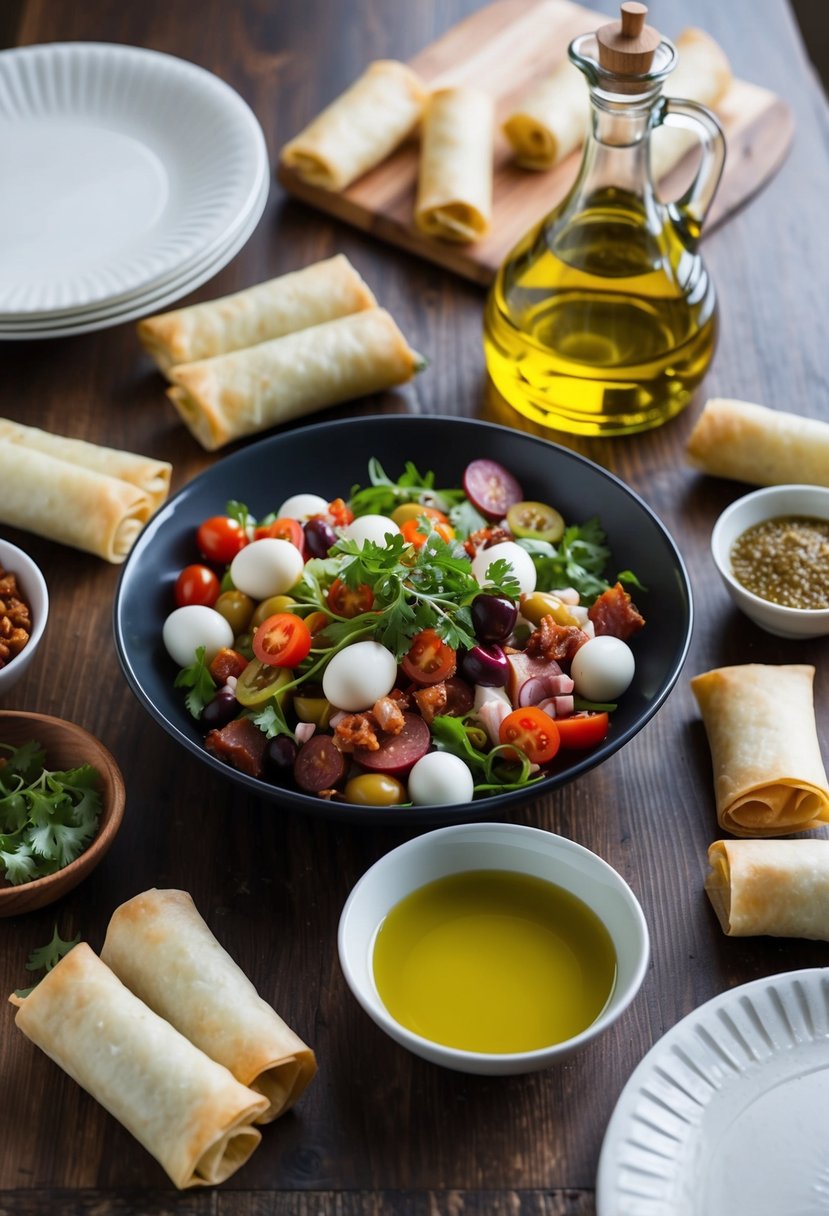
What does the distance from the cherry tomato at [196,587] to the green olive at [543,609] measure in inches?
17.7

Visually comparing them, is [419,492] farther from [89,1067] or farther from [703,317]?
[89,1067]

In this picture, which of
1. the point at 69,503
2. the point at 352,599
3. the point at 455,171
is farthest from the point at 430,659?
the point at 455,171

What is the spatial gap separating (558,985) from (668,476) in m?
1.04

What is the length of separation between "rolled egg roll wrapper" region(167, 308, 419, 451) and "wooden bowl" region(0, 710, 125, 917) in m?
0.70

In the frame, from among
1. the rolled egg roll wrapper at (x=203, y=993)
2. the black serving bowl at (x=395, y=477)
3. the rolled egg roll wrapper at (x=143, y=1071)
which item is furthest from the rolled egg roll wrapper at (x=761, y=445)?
the rolled egg roll wrapper at (x=143, y=1071)

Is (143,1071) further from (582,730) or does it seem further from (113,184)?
(113,184)

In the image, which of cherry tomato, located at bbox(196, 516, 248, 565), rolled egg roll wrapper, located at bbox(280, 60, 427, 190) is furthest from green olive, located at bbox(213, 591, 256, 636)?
rolled egg roll wrapper, located at bbox(280, 60, 427, 190)

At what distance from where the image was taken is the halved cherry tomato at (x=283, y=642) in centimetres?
159

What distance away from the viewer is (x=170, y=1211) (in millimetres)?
1264

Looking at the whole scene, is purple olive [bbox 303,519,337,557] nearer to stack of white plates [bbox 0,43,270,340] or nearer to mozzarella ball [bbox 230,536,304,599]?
mozzarella ball [bbox 230,536,304,599]

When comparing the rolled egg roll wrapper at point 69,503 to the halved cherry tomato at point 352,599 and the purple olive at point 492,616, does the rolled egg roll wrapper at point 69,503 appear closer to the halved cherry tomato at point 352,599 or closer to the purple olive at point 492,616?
the halved cherry tomato at point 352,599

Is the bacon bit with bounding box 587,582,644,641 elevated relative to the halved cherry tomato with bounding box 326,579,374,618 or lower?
lower

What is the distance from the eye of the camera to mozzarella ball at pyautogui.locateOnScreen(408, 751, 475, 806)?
1466 millimetres

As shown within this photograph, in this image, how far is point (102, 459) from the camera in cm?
207
